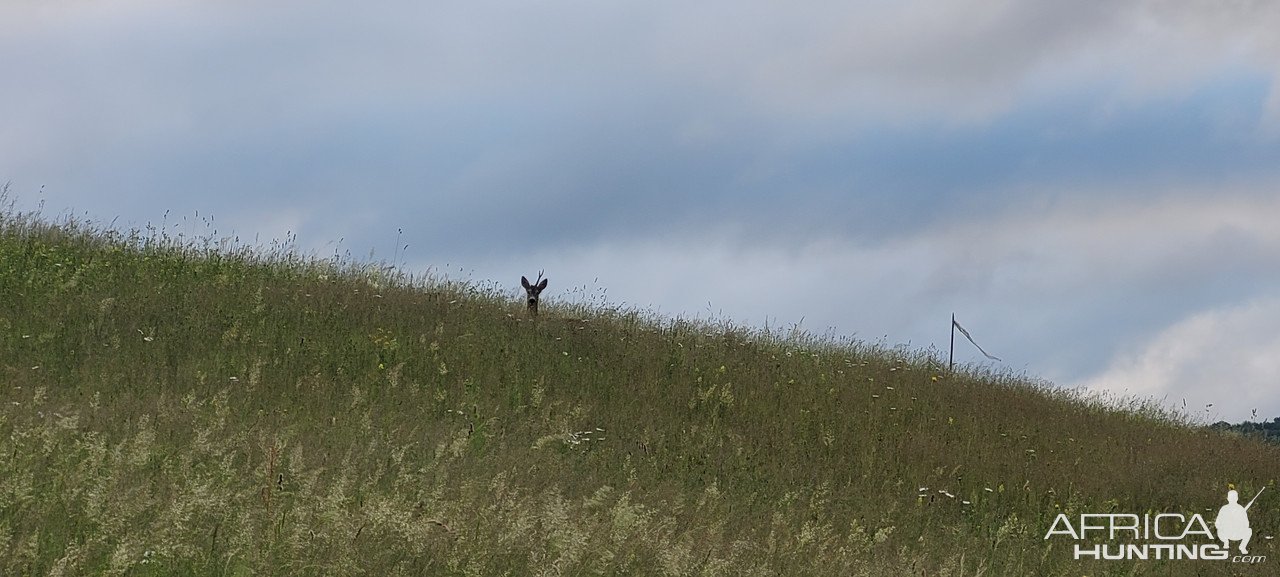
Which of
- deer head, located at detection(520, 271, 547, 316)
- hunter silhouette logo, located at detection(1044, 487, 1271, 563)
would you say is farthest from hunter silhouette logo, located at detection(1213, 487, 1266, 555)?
deer head, located at detection(520, 271, 547, 316)

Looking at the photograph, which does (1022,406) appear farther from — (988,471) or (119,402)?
(119,402)

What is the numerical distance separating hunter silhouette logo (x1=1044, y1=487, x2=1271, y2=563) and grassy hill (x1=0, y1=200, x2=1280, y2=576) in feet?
0.86

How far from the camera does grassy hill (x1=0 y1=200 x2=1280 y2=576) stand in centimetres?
566

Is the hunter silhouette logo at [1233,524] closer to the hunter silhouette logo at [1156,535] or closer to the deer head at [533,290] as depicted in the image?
the hunter silhouette logo at [1156,535]

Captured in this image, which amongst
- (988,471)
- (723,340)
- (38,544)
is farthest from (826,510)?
(38,544)

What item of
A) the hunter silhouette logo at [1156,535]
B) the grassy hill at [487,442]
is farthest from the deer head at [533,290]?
the hunter silhouette logo at [1156,535]

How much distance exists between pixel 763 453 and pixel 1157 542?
12.3 feet

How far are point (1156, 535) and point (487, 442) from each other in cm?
634

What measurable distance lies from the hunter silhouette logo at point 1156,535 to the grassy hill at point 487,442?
26 cm

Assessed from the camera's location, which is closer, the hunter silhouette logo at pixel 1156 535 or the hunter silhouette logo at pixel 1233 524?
the hunter silhouette logo at pixel 1156 535

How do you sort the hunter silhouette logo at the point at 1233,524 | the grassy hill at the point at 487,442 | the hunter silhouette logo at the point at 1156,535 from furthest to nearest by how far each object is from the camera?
the hunter silhouette logo at the point at 1233,524
the hunter silhouette logo at the point at 1156,535
the grassy hill at the point at 487,442

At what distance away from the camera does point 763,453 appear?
11516 mm

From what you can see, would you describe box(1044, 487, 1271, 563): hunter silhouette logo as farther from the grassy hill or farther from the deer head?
the deer head

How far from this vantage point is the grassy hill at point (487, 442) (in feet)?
18.6
